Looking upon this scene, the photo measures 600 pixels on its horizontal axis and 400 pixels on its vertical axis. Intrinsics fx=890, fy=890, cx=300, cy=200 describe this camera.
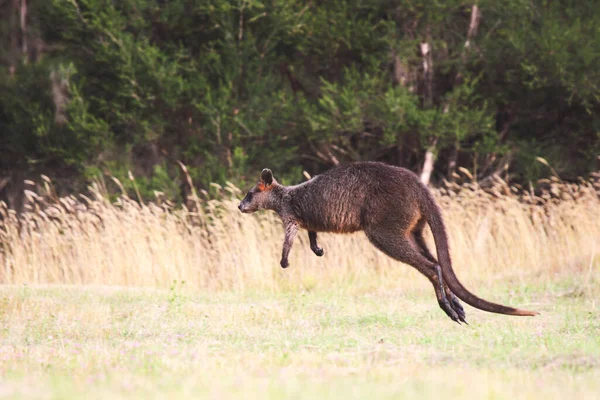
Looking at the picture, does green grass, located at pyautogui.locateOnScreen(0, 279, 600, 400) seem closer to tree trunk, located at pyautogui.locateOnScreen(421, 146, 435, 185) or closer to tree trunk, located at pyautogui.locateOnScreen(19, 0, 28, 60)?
tree trunk, located at pyautogui.locateOnScreen(421, 146, 435, 185)

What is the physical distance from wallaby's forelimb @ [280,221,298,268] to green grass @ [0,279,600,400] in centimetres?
60

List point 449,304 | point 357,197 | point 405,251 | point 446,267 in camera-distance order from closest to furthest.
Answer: point 446,267 → point 449,304 → point 405,251 → point 357,197

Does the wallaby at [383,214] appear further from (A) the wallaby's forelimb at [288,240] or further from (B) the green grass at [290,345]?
(B) the green grass at [290,345]

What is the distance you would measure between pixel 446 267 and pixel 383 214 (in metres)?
0.92

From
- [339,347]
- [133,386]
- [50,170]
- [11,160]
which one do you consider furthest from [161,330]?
[11,160]

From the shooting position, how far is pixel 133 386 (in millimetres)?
5293

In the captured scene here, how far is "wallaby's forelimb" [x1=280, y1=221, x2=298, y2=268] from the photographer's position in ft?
29.9

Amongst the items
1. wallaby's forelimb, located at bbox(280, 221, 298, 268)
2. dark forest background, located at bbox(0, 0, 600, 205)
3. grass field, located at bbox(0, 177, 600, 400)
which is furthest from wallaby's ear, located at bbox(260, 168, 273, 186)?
dark forest background, located at bbox(0, 0, 600, 205)

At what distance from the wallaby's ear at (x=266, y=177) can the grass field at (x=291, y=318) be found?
1401mm

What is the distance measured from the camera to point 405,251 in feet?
28.7

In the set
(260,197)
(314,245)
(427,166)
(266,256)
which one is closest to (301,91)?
(427,166)

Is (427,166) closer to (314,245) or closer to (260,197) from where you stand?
(260,197)

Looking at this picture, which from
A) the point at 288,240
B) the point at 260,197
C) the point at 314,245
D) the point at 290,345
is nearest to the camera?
the point at 290,345

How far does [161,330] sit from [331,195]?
2.23m
